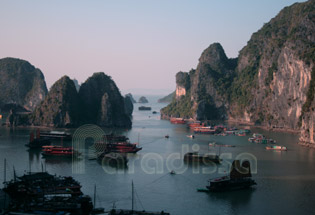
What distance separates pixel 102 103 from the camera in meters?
120

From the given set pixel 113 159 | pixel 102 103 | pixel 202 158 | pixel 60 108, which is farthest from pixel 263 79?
pixel 113 159

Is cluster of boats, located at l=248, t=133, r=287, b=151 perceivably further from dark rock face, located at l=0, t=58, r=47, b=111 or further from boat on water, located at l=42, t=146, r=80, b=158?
dark rock face, located at l=0, t=58, r=47, b=111

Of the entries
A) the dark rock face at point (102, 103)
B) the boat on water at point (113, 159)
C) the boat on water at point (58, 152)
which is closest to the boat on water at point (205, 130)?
the dark rock face at point (102, 103)

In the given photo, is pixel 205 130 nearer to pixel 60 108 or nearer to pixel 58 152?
pixel 60 108

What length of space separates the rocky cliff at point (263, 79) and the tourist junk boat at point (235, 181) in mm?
34228

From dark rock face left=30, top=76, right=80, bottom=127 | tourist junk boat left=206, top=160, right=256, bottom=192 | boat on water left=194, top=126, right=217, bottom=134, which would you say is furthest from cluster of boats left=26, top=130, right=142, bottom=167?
boat on water left=194, top=126, right=217, bottom=134

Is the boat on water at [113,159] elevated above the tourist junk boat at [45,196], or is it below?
above

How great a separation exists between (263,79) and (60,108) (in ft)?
184

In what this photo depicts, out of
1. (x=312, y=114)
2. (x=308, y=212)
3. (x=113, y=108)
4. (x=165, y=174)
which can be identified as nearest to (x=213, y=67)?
(x=113, y=108)

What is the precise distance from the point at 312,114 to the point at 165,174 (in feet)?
117

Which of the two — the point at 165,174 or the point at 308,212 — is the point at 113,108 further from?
the point at 308,212

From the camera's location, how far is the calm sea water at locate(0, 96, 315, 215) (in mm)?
46000

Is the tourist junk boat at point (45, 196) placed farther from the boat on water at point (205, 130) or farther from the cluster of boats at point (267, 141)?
the boat on water at point (205, 130)

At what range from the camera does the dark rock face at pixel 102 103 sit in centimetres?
11888
